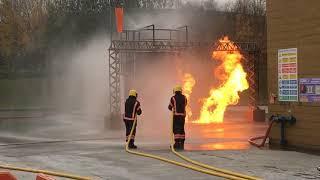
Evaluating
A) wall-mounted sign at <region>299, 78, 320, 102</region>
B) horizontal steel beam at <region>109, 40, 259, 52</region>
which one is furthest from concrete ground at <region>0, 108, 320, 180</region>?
horizontal steel beam at <region>109, 40, 259, 52</region>

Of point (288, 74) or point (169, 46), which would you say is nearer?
point (288, 74)

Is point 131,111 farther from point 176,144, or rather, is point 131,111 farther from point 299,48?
point 299,48

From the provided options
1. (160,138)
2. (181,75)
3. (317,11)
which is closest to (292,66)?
(317,11)

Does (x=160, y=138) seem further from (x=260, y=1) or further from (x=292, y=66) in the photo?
(x=260, y=1)

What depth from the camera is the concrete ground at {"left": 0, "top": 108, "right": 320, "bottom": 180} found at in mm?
9698

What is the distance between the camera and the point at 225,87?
2398cm

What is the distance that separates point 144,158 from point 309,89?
172 inches

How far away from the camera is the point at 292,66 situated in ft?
44.0

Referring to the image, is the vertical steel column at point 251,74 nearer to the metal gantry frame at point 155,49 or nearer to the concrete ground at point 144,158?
the metal gantry frame at point 155,49

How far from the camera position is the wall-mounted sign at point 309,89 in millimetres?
12641

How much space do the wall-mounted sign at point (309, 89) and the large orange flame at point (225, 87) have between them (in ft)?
34.2

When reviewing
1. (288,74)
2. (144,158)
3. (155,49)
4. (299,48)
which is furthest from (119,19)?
(144,158)

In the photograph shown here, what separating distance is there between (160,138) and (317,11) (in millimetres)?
6608

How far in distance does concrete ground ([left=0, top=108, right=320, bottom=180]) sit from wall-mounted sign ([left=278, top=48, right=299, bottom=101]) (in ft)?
5.27
